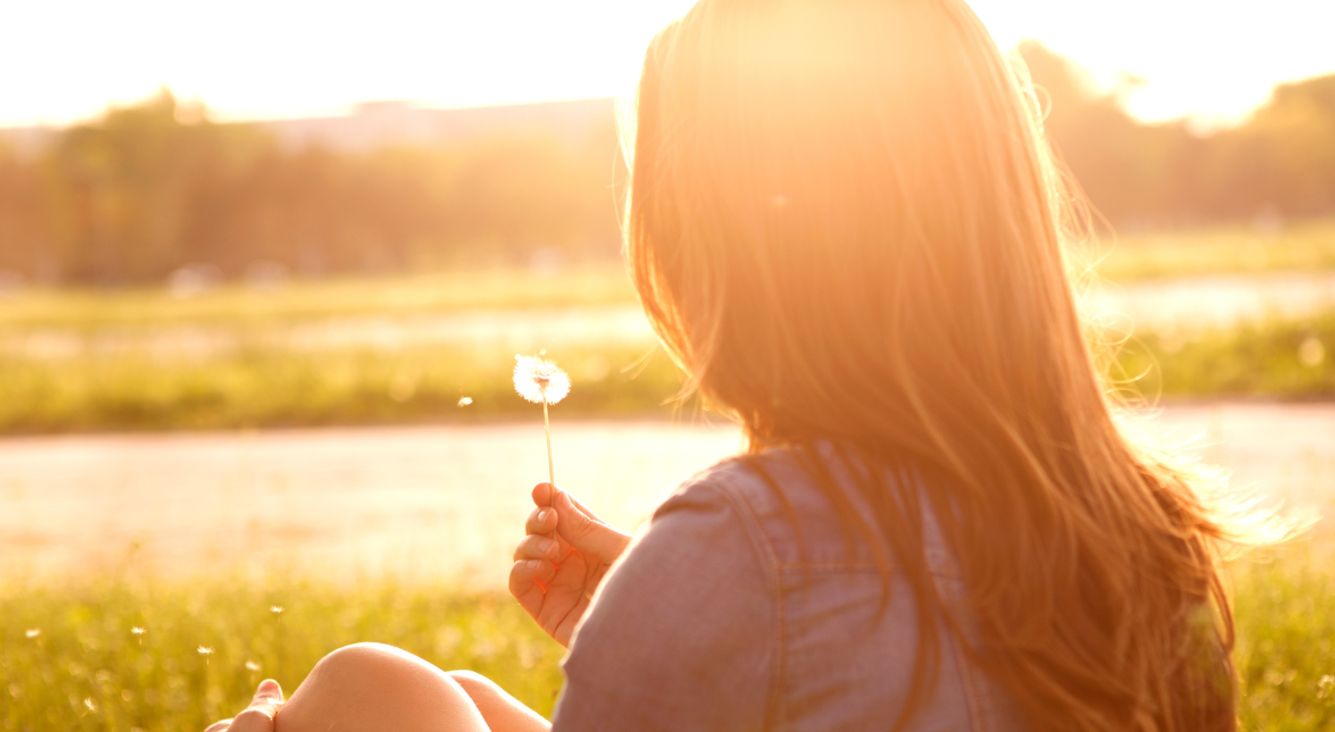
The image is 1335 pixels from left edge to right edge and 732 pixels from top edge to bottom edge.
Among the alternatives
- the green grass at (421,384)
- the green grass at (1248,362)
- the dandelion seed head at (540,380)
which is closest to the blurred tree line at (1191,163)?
the green grass at (1248,362)

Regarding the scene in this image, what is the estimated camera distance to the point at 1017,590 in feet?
4.08

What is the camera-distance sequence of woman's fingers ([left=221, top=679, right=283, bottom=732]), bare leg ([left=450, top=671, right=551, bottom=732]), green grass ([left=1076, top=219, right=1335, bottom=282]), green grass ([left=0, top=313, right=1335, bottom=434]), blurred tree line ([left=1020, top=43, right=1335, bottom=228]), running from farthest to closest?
blurred tree line ([left=1020, top=43, right=1335, bottom=228]) < green grass ([left=1076, top=219, right=1335, bottom=282]) < green grass ([left=0, top=313, right=1335, bottom=434]) < bare leg ([left=450, top=671, right=551, bottom=732]) < woman's fingers ([left=221, top=679, right=283, bottom=732])

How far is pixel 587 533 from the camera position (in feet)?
5.50

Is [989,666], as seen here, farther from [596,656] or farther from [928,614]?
[596,656]

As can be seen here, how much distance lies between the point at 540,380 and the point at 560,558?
0.84 feet

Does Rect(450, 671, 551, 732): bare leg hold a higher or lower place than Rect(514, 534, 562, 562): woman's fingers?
lower

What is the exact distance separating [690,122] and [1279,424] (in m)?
6.95

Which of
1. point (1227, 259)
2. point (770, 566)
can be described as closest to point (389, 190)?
point (1227, 259)

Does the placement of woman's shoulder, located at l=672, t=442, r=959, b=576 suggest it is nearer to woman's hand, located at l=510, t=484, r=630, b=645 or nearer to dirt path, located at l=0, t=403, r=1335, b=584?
woman's hand, located at l=510, t=484, r=630, b=645

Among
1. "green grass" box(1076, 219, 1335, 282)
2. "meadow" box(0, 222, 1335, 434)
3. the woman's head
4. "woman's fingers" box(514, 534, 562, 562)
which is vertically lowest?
"green grass" box(1076, 219, 1335, 282)

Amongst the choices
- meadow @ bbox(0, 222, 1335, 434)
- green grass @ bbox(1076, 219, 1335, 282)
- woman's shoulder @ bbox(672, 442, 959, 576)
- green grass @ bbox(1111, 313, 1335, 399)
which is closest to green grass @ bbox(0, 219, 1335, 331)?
green grass @ bbox(1076, 219, 1335, 282)

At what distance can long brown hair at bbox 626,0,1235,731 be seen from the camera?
4.16 feet

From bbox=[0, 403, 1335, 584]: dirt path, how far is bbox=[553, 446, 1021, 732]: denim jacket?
3.49 metres

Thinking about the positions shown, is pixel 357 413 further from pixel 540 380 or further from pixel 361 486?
pixel 540 380
